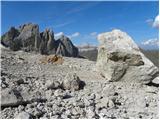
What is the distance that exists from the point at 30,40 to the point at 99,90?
2831cm

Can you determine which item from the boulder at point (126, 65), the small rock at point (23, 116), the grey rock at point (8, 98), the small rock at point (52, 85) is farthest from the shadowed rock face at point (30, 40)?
the small rock at point (23, 116)

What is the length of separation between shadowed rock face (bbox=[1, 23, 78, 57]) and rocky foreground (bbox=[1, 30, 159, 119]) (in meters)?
20.9

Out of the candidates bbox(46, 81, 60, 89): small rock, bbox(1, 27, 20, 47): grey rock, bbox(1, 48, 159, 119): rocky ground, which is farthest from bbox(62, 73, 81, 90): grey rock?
bbox(1, 27, 20, 47): grey rock

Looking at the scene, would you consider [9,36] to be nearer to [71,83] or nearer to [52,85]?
[71,83]

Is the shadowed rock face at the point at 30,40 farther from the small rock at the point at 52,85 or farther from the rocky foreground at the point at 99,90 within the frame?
the small rock at the point at 52,85

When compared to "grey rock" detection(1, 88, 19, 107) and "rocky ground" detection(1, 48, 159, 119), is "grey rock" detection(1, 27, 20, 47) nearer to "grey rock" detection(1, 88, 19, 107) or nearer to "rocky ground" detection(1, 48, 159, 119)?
"rocky ground" detection(1, 48, 159, 119)

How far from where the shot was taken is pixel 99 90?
1248cm

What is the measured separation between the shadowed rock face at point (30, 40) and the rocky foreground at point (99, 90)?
2089cm

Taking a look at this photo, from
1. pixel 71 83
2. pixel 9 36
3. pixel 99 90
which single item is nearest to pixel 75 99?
pixel 71 83

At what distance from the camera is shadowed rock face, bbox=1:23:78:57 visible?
38.8 metres

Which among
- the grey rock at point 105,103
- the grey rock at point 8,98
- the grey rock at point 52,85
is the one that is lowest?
the grey rock at point 105,103

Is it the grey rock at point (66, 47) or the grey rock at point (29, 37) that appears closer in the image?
the grey rock at point (29, 37)

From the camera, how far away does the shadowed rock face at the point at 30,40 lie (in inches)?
1526

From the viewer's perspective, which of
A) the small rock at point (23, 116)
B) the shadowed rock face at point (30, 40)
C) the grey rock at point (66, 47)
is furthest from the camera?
the grey rock at point (66, 47)
